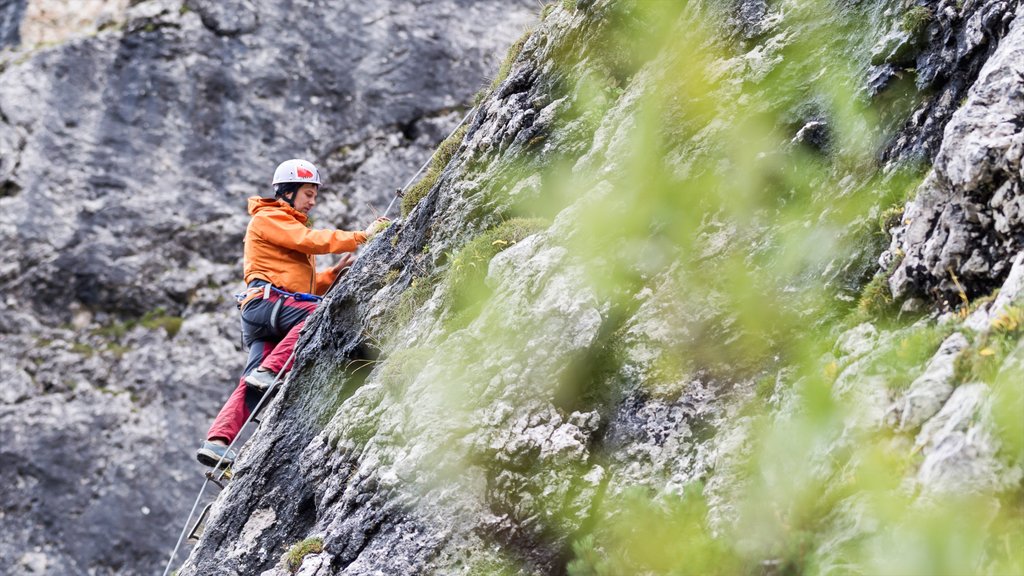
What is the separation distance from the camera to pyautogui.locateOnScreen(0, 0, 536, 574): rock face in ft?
64.2

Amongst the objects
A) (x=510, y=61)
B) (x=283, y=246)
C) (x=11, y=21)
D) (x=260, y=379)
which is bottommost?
(x=260, y=379)

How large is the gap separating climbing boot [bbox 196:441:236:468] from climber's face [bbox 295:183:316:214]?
122 inches

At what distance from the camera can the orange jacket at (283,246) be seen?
11461 mm

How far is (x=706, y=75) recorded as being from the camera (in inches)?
340

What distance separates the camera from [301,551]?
8.11m

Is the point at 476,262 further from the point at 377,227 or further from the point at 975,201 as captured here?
the point at 975,201

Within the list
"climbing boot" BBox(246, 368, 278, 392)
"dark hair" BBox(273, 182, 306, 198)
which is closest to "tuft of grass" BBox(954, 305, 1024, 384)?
"climbing boot" BBox(246, 368, 278, 392)

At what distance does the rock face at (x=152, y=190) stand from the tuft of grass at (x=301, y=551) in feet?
39.6

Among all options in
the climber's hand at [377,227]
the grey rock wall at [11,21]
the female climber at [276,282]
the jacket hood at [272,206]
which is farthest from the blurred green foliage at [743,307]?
the grey rock wall at [11,21]

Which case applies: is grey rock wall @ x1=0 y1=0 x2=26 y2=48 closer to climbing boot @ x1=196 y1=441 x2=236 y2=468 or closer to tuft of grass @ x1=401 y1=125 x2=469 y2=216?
tuft of grass @ x1=401 y1=125 x2=469 y2=216

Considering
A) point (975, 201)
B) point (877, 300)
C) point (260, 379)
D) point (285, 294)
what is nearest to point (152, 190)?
point (285, 294)

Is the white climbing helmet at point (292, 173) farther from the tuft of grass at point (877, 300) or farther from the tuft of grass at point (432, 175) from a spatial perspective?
the tuft of grass at point (877, 300)

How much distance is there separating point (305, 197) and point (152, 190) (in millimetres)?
11536

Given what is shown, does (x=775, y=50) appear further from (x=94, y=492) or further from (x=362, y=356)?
(x=94, y=492)
